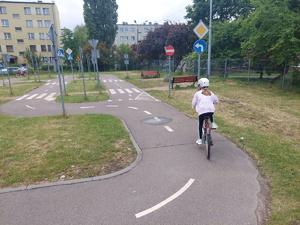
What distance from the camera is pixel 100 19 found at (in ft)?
180

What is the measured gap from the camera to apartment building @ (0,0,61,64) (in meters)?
56.4

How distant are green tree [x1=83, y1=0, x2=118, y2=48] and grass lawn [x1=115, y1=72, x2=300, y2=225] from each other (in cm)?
4804

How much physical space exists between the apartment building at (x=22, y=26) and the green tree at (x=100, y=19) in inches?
401

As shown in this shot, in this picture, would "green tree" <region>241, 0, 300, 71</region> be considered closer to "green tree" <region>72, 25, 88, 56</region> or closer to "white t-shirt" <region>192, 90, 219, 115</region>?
"white t-shirt" <region>192, 90, 219, 115</region>

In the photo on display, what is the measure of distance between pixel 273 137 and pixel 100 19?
2200 inches

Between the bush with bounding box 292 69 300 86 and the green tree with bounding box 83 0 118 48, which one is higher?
the green tree with bounding box 83 0 118 48

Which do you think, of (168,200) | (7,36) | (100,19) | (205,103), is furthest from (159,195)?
(7,36)

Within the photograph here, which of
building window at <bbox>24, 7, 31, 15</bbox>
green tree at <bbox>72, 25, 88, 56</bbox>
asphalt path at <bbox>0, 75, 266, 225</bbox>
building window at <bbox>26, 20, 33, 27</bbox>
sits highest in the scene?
building window at <bbox>24, 7, 31, 15</bbox>

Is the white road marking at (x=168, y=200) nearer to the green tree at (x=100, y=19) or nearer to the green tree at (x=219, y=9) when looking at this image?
the green tree at (x=219, y=9)

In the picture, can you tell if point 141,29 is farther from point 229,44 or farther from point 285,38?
point 285,38

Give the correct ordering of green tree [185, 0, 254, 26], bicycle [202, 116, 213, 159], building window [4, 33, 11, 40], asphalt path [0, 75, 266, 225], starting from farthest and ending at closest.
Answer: building window [4, 33, 11, 40]
green tree [185, 0, 254, 26]
bicycle [202, 116, 213, 159]
asphalt path [0, 75, 266, 225]

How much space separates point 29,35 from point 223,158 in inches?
2592

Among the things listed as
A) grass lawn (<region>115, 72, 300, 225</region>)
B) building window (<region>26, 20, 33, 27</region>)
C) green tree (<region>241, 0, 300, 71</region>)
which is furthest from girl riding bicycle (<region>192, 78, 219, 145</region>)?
building window (<region>26, 20, 33, 27</region>)

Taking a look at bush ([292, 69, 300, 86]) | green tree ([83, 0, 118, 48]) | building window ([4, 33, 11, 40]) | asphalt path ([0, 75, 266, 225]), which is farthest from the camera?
building window ([4, 33, 11, 40])
